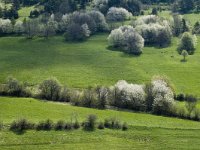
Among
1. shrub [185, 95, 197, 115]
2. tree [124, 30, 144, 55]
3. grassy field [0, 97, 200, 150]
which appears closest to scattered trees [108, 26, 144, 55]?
tree [124, 30, 144, 55]

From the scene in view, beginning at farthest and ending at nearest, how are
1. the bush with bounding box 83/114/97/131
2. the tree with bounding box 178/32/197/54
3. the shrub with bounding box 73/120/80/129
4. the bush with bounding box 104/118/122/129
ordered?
the tree with bounding box 178/32/197/54 < the bush with bounding box 104/118/122/129 < the bush with bounding box 83/114/97/131 < the shrub with bounding box 73/120/80/129

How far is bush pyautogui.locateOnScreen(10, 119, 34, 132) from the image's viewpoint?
10069 centimetres

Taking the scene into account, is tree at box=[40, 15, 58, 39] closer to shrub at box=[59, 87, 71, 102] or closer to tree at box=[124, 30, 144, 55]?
tree at box=[124, 30, 144, 55]

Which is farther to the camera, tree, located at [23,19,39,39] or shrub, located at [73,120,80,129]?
tree, located at [23,19,39,39]

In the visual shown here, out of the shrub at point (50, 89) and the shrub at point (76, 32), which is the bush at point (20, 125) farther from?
the shrub at point (76, 32)

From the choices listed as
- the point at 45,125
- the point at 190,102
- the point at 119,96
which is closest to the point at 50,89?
the point at 119,96

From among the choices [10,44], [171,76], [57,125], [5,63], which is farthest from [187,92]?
[10,44]

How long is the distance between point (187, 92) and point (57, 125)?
5119cm

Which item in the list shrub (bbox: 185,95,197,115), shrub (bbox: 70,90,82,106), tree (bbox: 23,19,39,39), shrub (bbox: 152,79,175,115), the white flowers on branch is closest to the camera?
shrub (bbox: 152,79,175,115)

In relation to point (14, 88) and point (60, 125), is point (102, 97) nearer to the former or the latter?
point (60, 125)

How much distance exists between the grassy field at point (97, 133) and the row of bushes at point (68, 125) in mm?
1769

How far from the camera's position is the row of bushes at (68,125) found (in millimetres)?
101125

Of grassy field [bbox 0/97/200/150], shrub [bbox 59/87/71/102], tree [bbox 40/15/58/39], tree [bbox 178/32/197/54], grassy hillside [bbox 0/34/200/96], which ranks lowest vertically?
grassy field [bbox 0/97/200/150]

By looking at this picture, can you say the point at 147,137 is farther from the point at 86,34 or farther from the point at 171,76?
the point at 86,34
